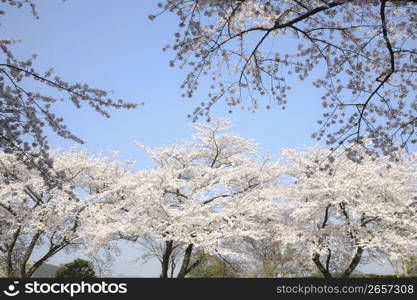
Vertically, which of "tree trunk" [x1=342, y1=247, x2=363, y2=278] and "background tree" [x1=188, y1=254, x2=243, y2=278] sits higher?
"background tree" [x1=188, y1=254, x2=243, y2=278]

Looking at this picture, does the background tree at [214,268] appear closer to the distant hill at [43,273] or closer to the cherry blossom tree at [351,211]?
the cherry blossom tree at [351,211]

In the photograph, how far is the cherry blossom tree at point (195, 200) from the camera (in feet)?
41.2

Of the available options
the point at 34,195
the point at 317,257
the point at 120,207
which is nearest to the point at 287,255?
the point at 317,257

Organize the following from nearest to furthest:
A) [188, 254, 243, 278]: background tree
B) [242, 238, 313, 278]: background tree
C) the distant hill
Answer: [242, 238, 313, 278]: background tree
[188, 254, 243, 278]: background tree
the distant hill

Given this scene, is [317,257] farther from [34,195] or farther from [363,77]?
[34,195]

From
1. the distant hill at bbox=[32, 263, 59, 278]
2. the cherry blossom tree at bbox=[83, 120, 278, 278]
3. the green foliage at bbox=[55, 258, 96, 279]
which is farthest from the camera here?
the distant hill at bbox=[32, 263, 59, 278]

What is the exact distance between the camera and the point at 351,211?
13180mm

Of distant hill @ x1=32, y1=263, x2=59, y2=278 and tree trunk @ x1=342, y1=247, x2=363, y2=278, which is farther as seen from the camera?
distant hill @ x1=32, y1=263, x2=59, y2=278

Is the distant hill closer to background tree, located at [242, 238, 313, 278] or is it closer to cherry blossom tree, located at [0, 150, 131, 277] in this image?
cherry blossom tree, located at [0, 150, 131, 277]

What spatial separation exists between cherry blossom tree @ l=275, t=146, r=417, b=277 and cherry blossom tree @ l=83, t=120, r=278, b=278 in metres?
1.58

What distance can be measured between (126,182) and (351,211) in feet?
28.7

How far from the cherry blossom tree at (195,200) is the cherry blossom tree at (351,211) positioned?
62.1 inches

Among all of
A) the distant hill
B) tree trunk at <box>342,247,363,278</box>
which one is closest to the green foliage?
the distant hill

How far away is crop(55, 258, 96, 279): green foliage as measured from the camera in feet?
66.2
